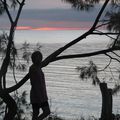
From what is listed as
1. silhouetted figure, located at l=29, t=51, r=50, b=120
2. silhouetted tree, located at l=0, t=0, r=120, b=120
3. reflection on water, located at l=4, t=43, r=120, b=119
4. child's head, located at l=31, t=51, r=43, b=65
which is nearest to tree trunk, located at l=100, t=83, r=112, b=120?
silhouetted tree, located at l=0, t=0, r=120, b=120

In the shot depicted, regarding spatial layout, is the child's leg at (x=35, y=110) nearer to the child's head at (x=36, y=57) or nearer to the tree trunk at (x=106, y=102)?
the child's head at (x=36, y=57)

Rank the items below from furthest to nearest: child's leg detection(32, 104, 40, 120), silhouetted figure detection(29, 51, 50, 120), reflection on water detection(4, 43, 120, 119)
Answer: reflection on water detection(4, 43, 120, 119) < child's leg detection(32, 104, 40, 120) < silhouetted figure detection(29, 51, 50, 120)

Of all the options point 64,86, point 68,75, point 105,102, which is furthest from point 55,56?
point 68,75

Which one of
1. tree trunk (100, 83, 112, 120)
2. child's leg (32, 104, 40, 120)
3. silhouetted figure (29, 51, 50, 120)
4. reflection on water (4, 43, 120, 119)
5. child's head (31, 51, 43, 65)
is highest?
child's head (31, 51, 43, 65)

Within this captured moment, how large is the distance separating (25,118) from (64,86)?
2684 centimetres

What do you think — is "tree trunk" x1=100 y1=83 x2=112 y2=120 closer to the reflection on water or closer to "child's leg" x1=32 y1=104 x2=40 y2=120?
"child's leg" x1=32 y1=104 x2=40 y2=120

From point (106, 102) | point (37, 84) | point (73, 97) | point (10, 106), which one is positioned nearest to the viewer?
point (37, 84)

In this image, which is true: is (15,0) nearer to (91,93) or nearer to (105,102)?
(105,102)

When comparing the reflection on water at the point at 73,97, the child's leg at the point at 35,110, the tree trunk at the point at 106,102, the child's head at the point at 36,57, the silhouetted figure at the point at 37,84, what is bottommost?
the reflection on water at the point at 73,97

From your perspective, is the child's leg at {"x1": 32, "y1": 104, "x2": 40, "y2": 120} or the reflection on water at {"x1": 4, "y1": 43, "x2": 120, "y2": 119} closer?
the child's leg at {"x1": 32, "y1": 104, "x2": 40, "y2": 120}

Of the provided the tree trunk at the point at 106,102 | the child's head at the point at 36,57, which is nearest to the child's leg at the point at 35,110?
the child's head at the point at 36,57

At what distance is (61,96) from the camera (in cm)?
2920

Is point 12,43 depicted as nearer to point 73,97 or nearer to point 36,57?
point 36,57

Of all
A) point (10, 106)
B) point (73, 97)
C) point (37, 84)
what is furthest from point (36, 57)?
point (73, 97)
